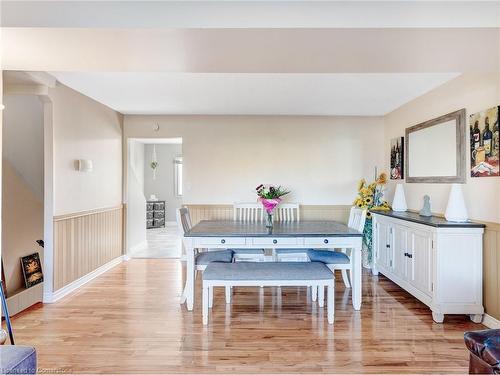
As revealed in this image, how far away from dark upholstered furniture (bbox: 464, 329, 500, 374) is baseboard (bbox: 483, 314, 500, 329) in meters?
1.22

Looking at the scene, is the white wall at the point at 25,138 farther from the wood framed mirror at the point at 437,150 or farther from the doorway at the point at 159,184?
the wood framed mirror at the point at 437,150

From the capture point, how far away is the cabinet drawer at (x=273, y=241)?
9.12 ft

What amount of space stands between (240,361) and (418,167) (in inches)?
118

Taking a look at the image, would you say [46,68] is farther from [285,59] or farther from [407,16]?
[407,16]

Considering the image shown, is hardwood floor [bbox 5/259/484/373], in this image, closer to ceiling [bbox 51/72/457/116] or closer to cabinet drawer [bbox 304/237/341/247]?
cabinet drawer [bbox 304/237/341/247]

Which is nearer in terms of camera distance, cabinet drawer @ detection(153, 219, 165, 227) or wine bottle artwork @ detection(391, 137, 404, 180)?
wine bottle artwork @ detection(391, 137, 404, 180)

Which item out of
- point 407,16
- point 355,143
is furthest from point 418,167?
point 407,16

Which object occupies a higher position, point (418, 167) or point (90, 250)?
point (418, 167)

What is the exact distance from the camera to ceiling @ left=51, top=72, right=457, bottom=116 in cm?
300

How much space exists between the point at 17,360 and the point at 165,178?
24.3 feet

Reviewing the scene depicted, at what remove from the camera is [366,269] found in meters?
Answer: 4.23

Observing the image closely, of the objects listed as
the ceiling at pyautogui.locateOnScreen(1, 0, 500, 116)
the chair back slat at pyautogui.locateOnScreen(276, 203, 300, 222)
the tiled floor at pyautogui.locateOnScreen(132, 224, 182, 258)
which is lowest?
the tiled floor at pyautogui.locateOnScreen(132, 224, 182, 258)

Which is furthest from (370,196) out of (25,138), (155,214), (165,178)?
(165,178)

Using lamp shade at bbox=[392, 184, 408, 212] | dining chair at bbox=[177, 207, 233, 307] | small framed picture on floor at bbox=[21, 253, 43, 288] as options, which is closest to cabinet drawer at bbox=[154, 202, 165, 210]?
small framed picture on floor at bbox=[21, 253, 43, 288]
